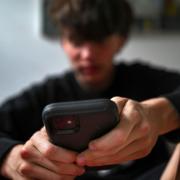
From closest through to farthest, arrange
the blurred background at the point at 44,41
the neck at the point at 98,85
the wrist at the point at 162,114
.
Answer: the wrist at the point at 162,114, the neck at the point at 98,85, the blurred background at the point at 44,41

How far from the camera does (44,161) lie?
0.38 m

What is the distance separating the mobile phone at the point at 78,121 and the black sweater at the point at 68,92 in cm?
30

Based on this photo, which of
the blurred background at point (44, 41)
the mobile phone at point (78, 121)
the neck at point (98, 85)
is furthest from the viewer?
the blurred background at point (44, 41)

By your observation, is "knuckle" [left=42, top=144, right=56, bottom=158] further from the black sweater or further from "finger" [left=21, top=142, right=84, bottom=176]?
the black sweater

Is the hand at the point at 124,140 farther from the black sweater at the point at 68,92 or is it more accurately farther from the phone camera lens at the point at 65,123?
the black sweater at the point at 68,92

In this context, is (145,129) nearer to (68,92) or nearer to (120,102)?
(120,102)

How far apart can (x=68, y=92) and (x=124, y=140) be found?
0.50m

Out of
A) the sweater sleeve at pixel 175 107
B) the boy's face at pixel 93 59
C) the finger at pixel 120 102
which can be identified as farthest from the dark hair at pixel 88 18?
the finger at pixel 120 102

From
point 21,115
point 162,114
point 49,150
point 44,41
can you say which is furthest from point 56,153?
point 44,41

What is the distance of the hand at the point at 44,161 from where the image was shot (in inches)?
13.9

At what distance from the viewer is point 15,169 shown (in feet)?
1.45

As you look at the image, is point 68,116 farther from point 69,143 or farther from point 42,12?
point 42,12

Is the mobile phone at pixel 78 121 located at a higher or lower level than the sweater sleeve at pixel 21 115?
higher

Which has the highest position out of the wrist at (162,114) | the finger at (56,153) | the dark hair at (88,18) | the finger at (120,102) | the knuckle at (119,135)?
the dark hair at (88,18)
